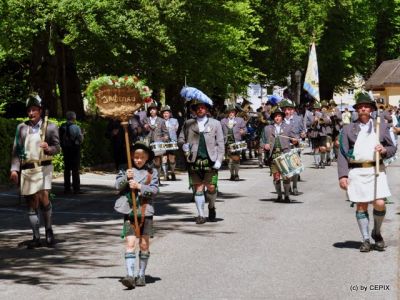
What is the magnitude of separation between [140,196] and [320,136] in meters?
19.7

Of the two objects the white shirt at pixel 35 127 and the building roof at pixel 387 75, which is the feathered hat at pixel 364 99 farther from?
the building roof at pixel 387 75

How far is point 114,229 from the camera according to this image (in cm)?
1374

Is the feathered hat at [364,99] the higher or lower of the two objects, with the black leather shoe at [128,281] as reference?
higher

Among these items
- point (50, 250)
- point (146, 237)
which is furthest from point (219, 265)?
point (50, 250)

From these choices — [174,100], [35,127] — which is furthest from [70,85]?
[35,127]

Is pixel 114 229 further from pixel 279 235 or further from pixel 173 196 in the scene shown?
pixel 173 196

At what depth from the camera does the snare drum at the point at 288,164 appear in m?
16.9

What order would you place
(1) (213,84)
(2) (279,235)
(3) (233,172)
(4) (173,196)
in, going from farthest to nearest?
(1) (213,84) → (3) (233,172) → (4) (173,196) → (2) (279,235)

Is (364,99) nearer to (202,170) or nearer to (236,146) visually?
(202,170)

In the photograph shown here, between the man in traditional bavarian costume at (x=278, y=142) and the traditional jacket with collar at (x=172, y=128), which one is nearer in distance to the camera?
the man in traditional bavarian costume at (x=278, y=142)

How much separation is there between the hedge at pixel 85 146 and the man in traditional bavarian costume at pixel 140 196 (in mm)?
12161

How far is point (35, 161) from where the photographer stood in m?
12.0

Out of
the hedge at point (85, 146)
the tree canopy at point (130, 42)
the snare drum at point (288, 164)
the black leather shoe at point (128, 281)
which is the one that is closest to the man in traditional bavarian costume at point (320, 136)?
the tree canopy at point (130, 42)

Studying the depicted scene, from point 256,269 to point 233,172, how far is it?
44.2ft
